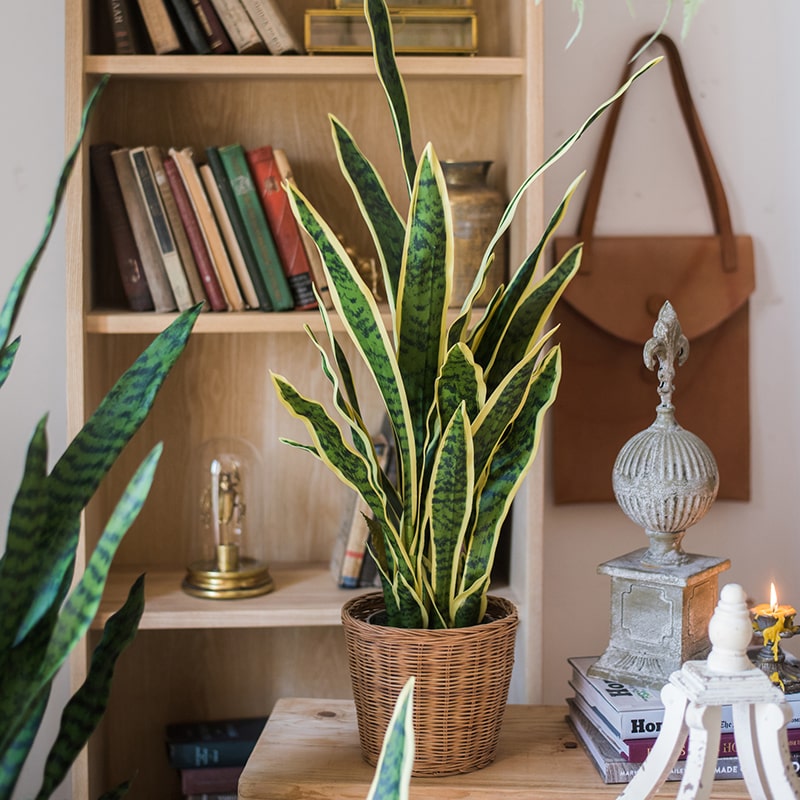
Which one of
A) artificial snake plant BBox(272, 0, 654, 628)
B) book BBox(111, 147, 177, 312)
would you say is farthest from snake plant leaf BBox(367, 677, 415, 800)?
book BBox(111, 147, 177, 312)

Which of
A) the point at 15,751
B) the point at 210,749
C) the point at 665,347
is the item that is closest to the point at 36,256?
the point at 15,751

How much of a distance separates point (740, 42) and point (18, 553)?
4.38 ft

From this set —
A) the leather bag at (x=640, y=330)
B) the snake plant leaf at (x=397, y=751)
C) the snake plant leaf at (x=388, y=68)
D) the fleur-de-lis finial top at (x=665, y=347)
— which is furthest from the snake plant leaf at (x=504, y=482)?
the leather bag at (x=640, y=330)

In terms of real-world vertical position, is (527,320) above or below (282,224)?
below

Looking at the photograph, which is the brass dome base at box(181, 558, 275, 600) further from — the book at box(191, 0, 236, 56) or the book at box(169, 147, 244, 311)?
the book at box(191, 0, 236, 56)

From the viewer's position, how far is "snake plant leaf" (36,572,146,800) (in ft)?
3.00

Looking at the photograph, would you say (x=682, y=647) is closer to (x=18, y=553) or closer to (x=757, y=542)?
(x=757, y=542)

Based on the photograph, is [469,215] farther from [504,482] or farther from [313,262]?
[504,482]

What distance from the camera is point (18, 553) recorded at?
843 millimetres

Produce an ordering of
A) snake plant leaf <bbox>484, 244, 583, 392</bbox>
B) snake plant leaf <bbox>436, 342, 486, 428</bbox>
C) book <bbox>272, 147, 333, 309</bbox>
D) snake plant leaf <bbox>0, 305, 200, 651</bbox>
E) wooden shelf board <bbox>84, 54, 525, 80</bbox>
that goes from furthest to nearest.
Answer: book <bbox>272, 147, 333, 309</bbox>
wooden shelf board <bbox>84, 54, 525, 80</bbox>
snake plant leaf <bbox>484, 244, 583, 392</bbox>
snake plant leaf <bbox>436, 342, 486, 428</bbox>
snake plant leaf <bbox>0, 305, 200, 651</bbox>

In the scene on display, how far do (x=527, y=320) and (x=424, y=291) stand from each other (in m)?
0.14

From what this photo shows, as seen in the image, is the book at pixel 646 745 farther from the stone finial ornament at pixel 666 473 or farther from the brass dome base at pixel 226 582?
the brass dome base at pixel 226 582

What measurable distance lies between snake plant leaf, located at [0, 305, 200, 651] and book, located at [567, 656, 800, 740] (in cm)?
60

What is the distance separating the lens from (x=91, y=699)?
0.93m
